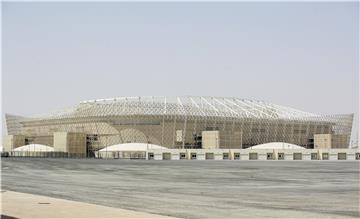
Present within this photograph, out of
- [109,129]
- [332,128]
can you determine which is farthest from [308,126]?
[109,129]

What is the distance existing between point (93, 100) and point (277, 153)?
71327mm

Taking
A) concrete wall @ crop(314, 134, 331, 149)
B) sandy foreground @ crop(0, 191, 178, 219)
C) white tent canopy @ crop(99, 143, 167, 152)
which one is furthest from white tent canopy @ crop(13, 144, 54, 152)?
sandy foreground @ crop(0, 191, 178, 219)

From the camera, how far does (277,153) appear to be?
455ft

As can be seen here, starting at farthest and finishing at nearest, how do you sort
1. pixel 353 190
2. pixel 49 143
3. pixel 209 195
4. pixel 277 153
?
pixel 49 143
pixel 277 153
pixel 353 190
pixel 209 195

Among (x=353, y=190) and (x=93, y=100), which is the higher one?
(x=93, y=100)

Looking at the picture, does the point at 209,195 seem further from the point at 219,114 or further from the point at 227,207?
the point at 219,114

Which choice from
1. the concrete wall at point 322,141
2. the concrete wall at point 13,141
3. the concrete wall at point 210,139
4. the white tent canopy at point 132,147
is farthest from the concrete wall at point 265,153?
the concrete wall at point 13,141

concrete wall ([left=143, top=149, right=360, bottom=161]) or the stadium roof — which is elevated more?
the stadium roof

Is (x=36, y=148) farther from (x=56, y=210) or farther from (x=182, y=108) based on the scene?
(x=56, y=210)

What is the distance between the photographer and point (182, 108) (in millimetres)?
170625

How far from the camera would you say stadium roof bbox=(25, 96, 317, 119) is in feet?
545

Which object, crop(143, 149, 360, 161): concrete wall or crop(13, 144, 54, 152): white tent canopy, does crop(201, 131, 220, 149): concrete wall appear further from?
crop(13, 144, 54, 152): white tent canopy

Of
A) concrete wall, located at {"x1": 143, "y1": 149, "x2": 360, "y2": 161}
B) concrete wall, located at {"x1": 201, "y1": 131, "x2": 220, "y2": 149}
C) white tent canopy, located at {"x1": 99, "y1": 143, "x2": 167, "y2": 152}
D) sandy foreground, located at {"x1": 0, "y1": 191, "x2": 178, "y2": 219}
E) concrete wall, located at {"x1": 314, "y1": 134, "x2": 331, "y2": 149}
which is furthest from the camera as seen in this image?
concrete wall, located at {"x1": 314, "y1": 134, "x2": 331, "y2": 149}

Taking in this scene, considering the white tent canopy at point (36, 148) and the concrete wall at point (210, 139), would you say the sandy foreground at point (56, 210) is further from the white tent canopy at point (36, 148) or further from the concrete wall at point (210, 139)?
the white tent canopy at point (36, 148)
